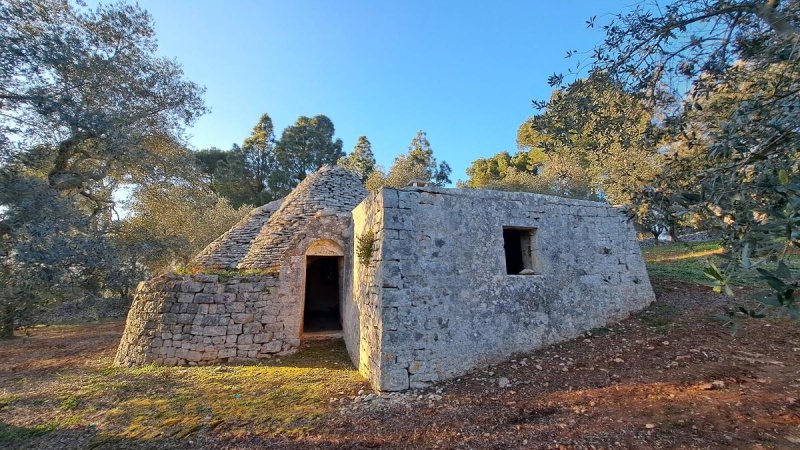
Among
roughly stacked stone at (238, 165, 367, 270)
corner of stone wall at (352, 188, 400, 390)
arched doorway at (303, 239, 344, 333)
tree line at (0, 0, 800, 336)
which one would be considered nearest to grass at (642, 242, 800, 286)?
tree line at (0, 0, 800, 336)

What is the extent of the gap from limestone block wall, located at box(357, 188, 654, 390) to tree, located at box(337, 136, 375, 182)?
917 inches

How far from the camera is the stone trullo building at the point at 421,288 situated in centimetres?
512

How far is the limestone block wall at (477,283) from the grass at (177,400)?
1.17 metres

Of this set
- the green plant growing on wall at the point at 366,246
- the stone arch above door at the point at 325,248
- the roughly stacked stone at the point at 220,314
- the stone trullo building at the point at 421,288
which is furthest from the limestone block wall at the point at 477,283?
the stone arch above door at the point at 325,248

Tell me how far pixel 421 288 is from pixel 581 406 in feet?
7.88

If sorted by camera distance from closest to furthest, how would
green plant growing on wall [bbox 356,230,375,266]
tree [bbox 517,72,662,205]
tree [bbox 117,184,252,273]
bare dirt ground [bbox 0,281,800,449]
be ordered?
bare dirt ground [bbox 0,281,800,449]
tree [bbox 517,72,662,205]
green plant growing on wall [bbox 356,230,375,266]
tree [bbox 117,184,252,273]

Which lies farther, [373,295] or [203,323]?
[203,323]

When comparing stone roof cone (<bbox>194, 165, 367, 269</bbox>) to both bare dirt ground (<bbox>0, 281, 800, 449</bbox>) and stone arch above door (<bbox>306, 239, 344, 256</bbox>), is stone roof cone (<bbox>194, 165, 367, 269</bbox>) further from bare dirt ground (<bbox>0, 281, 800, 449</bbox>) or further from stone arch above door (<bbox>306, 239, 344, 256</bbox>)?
bare dirt ground (<bbox>0, 281, 800, 449</bbox>)

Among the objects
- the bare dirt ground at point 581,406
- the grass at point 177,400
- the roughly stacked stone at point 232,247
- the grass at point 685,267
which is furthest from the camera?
the roughly stacked stone at point 232,247

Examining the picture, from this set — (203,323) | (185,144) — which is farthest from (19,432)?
(185,144)

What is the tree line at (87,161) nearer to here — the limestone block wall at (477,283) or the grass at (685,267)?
the limestone block wall at (477,283)

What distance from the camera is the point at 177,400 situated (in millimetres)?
5145

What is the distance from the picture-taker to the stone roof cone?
28.7 ft

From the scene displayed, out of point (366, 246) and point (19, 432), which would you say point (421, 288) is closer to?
point (366, 246)
